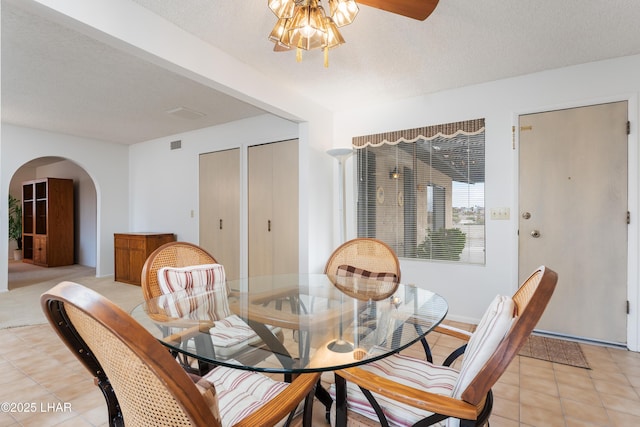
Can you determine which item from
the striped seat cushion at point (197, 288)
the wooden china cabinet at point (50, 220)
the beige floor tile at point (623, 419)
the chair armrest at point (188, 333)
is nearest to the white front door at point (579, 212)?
the beige floor tile at point (623, 419)

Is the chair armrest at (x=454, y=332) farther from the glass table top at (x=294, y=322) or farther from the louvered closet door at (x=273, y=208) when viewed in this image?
the louvered closet door at (x=273, y=208)

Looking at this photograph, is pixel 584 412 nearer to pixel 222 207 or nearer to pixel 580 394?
pixel 580 394

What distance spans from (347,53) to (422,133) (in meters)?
1.28

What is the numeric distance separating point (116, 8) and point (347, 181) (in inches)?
103

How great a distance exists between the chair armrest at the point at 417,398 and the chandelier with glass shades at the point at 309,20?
154 cm

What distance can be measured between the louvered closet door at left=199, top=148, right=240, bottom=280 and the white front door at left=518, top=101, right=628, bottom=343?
11.2 feet

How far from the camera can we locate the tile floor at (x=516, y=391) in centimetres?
170

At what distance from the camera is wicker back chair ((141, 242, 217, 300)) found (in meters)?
1.80

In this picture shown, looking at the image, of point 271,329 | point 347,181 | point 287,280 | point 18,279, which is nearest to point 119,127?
point 18,279

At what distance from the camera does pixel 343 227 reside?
12.1 feet

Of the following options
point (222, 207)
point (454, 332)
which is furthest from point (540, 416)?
point (222, 207)

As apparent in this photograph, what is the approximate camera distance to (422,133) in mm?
3336

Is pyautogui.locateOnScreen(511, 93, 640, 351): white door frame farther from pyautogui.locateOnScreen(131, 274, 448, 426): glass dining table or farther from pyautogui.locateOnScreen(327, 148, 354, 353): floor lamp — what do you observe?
pyautogui.locateOnScreen(327, 148, 354, 353): floor lamp

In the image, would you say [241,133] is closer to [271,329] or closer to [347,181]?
[347,181]
